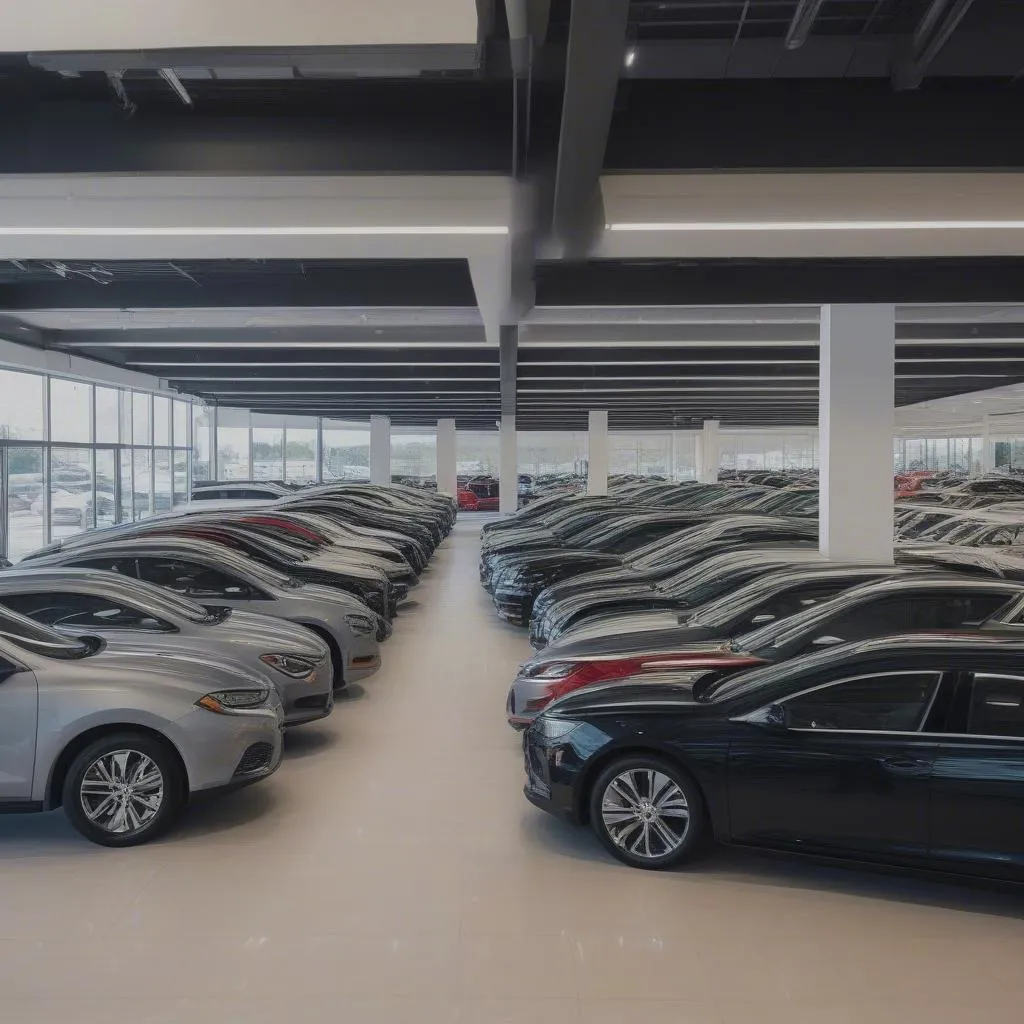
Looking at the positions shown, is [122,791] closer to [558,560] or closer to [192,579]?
[192,579]

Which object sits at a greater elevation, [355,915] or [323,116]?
[323,116]

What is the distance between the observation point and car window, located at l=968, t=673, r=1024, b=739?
468 cm

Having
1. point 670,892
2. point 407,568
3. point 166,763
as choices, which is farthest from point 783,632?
point 407,568

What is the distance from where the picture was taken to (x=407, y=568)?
1428cm

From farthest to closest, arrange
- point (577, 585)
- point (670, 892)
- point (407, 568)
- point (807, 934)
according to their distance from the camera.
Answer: point (407, 568), point (577, 585), point (670, 892), point (807, 934)

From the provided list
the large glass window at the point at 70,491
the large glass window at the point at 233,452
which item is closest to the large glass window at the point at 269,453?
the large glass window at the point at 233,452

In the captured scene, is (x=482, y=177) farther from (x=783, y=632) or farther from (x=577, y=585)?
(x=577, y=585)

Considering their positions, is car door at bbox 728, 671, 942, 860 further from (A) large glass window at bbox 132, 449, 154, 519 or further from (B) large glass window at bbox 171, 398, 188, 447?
(B) large glass window at bbox 171, 398, 188, 447

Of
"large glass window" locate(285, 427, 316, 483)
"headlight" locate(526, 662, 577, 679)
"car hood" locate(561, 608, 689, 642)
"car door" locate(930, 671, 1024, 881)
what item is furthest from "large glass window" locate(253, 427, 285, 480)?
"car door" locate(930, 671, 1024, 881)

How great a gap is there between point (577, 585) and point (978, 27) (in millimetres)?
6760

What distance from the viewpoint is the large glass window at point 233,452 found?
40.9m

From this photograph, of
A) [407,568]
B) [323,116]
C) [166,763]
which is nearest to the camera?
[166,763]

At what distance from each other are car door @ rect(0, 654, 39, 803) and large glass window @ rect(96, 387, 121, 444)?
2058 centimetres

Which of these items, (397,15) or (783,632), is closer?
(397,15)
